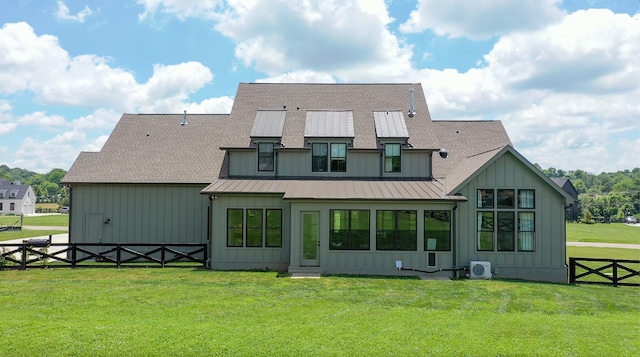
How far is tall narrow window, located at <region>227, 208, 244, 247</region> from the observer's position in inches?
691

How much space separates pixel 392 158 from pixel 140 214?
41.1 feet

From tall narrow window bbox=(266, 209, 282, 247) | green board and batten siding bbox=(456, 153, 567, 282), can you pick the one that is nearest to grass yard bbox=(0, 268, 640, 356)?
green board and batten siding bbox=(456, 153, 567, 282)

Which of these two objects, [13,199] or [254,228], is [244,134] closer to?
[254,228]

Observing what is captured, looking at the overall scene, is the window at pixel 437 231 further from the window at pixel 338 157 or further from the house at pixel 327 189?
the window at pixel 338 157

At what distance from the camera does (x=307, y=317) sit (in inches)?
389

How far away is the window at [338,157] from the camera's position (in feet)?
66.5

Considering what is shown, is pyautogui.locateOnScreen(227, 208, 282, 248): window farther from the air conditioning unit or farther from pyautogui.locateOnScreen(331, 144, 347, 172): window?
the air conditioning unit

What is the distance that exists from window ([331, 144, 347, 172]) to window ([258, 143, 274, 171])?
9.72 ft

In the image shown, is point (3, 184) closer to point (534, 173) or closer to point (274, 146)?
point (274, 146)

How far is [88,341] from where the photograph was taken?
795 cm

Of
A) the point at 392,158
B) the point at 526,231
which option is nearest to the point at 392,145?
the point at 392,158

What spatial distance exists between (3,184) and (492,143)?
102519mm

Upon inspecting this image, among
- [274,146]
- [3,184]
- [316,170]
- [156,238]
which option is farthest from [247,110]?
[3,184]

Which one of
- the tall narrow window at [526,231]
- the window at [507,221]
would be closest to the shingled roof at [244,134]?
the window at [507,221]
